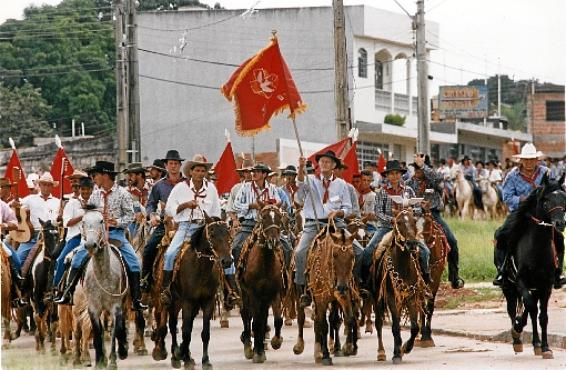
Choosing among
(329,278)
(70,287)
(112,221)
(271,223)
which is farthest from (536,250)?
(70,287)

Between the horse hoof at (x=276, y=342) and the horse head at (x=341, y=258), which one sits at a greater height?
the horse head at (x=341, y=258)

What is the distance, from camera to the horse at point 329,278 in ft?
54.6

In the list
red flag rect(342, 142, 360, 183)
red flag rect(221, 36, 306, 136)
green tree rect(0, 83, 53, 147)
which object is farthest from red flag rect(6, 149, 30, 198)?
green tree rect(0, 83, 53, 147)

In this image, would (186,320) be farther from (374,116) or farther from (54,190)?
(374,116)

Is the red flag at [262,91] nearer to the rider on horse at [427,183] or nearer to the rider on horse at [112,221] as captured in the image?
the rider on horse at [427,183]

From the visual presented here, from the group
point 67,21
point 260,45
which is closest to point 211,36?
point 260,45

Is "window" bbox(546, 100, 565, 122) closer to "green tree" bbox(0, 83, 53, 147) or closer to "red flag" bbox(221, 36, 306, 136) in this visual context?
"green tree" bbox(0, 83, 53, 147)

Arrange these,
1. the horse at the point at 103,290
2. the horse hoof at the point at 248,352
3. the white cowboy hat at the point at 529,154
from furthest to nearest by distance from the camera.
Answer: the horse hoof at the point at 248,352
the white cowboy hat at the point at 529,154
the horse at the point at 103,290

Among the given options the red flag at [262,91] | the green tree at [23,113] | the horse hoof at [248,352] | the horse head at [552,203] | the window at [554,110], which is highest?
the window at [554,110]

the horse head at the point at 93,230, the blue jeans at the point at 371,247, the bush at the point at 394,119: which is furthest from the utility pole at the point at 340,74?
the bush at the point at 394,119

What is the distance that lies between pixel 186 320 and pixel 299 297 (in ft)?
6.30

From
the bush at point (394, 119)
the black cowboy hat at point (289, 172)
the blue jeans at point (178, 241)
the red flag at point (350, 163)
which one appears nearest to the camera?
the blue jeans at point (178, 241)

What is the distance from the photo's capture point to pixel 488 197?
42.7m

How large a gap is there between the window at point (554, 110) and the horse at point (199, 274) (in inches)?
2326
